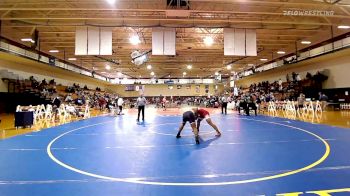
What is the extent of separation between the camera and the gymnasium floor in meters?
A: 3.70

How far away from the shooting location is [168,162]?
517 centimetres

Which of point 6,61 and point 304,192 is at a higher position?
point 6,61

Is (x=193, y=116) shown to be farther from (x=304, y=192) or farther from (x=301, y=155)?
(x=304, y=192)

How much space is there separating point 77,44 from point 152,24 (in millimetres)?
4797

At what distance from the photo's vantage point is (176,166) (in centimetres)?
486

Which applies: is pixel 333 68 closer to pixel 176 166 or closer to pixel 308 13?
pixel 308 13

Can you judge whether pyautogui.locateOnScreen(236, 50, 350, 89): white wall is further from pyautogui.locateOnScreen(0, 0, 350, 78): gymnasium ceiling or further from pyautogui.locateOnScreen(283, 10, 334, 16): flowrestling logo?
pyautogui.locateOnScreen(283, 10, 334, 16): flowrestling logo

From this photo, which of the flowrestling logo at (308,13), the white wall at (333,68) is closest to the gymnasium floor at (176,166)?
the flowrestling logo at (308,13)

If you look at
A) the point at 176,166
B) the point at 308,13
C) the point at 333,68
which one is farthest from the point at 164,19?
the point at 333,68

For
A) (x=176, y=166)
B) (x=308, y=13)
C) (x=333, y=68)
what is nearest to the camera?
(x=176, y=166)

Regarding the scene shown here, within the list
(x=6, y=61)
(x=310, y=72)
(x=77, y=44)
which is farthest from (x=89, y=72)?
(x=310, y=72)

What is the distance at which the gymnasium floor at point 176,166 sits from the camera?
3.70 metres

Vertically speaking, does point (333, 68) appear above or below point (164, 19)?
below

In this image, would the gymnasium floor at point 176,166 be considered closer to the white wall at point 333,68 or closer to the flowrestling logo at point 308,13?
the flowrestling logo at point 308,13
